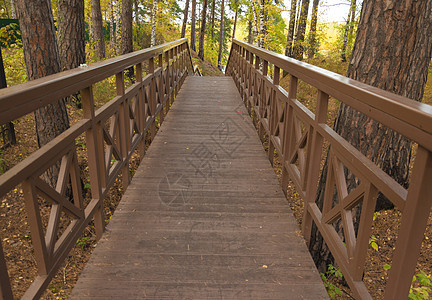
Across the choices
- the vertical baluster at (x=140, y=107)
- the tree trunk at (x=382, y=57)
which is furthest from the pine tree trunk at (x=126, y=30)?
the tree trunk at (x=382, y=57)

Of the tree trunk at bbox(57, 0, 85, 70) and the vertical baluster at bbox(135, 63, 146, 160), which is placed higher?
the tree trunk at bbox(57, 0, 85, 70)

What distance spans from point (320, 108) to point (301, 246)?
3.72ft

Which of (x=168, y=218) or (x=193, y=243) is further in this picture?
(x=168, y=218)

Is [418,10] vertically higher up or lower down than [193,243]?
higher up

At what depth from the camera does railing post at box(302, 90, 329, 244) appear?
8.82 ft

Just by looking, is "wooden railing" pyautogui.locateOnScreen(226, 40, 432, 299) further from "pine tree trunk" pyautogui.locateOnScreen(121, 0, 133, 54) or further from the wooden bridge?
"pine tree trunk" pyautogui.locateOnScreen(121, 0, 133, 54)

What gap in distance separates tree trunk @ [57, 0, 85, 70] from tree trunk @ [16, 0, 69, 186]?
245 centimetres

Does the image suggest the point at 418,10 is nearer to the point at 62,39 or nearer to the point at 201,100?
the point at 201,100

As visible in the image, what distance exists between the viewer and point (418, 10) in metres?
3.15

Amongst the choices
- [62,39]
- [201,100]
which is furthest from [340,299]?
[62,39]

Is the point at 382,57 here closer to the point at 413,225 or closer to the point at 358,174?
the point at 358,174

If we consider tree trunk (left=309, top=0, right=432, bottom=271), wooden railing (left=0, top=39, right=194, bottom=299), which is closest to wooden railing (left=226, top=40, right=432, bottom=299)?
tree trunk (left=309, top=0, right=432, bottom=271)

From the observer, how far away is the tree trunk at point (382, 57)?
319 centimetres

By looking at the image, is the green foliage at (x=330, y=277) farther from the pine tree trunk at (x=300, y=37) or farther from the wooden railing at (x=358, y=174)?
the pine tree trunk at (x=300, y=37)
